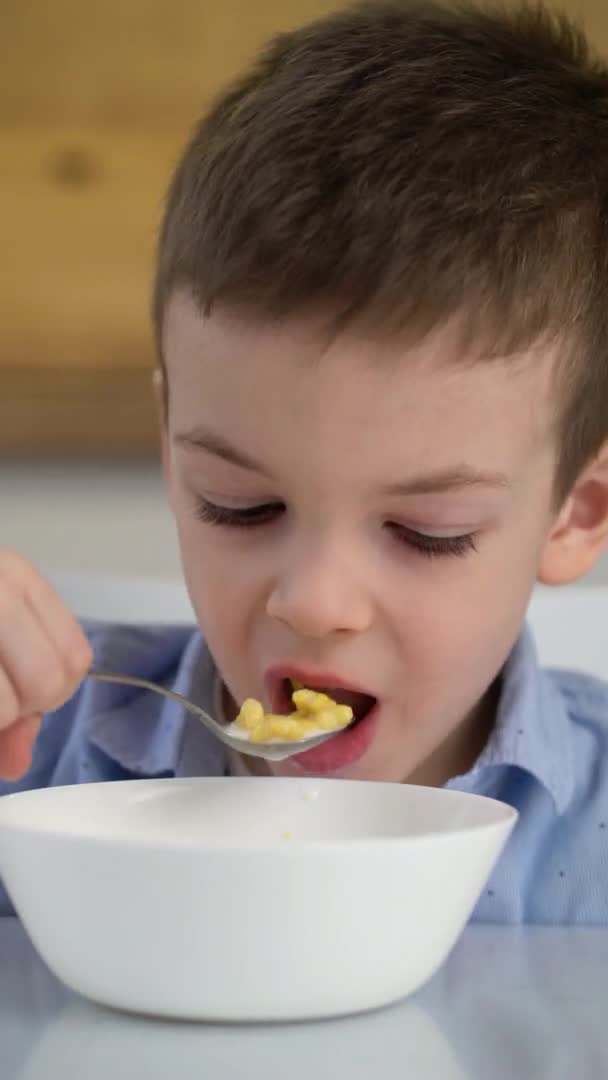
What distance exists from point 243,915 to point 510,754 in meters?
0.47

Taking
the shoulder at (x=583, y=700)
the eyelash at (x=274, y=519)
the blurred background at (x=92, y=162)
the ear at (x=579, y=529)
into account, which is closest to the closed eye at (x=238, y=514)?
the eyelash at (x=274, y=519)

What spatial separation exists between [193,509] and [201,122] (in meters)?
0.27

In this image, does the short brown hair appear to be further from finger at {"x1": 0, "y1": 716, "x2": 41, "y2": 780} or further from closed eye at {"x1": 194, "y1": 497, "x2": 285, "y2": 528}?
finger at {"x1": 0, "y1": 716, "x2": 41, "y2": 780}

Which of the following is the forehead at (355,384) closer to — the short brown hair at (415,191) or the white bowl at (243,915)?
the short brown hair at (415,191)

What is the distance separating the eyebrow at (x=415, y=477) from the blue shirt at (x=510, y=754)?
24 centimetres

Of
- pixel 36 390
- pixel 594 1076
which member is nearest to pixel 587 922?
pixel 594 1076

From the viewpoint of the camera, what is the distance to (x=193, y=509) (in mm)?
812

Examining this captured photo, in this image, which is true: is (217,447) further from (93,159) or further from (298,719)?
(93,159)

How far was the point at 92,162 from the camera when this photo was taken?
5.13ft

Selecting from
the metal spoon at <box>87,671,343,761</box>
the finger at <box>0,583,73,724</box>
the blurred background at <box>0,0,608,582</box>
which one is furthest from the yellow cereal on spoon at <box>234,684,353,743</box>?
the blurred background at <box>0,0,608,582</box>

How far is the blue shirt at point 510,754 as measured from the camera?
0.93m

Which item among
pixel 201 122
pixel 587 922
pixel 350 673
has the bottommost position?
pixel 587 922

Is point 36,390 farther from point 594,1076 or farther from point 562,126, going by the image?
point 594,1076

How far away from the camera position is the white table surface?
45cm
